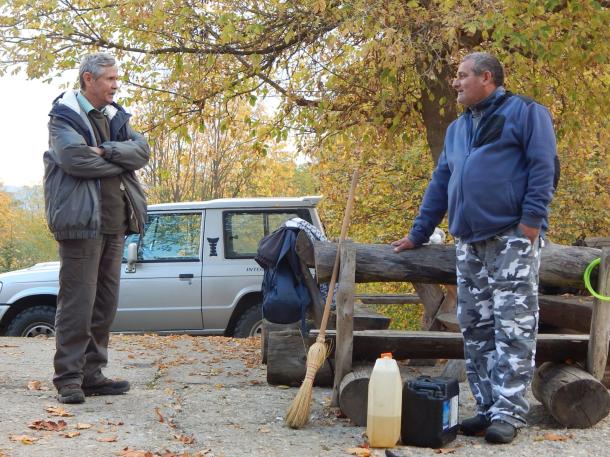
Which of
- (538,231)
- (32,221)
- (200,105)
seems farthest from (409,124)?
(32,221)

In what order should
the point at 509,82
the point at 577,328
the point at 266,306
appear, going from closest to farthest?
the point at 577,328, the point at 266,306, the point at 509,82

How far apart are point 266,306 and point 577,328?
258 cm

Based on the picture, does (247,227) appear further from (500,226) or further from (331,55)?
(500,226)

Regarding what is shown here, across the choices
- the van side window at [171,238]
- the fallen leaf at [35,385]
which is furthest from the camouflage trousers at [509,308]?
the van side window at [171,238]

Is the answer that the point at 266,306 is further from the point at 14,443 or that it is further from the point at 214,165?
the point at 214,165

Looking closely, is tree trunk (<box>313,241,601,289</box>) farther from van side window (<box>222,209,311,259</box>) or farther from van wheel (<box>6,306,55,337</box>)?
van wheel (<box>6,306,55,337</box>)

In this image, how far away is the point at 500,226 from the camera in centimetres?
466

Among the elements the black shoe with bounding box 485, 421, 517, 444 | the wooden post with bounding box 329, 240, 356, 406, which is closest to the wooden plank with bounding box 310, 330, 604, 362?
the wooden post with bounding box 329, 240, 356, 406

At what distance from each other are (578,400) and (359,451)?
4.65 ft

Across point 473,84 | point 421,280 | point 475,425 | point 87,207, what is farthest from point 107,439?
point 473,84

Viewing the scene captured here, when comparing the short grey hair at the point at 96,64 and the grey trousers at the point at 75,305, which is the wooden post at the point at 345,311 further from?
the short grey hair at the point at 96,64

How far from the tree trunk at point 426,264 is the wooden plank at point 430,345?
0.35 m

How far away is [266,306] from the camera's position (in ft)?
24.2

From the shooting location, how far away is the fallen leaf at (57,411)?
199 inches
